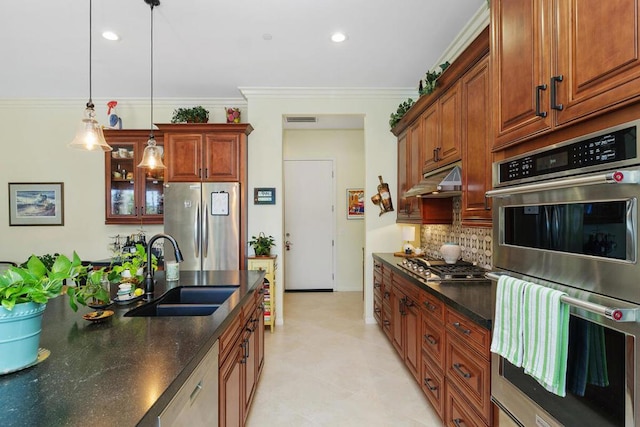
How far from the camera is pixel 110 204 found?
4180mm

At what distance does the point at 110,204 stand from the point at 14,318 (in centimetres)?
379

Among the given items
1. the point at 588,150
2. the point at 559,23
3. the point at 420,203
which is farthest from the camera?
the point at 420,203

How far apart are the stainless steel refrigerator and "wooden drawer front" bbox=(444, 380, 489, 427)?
259 centimetres

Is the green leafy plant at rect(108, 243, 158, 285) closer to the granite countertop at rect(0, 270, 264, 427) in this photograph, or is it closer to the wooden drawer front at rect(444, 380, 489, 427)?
the granite countertop at rect(0, 270, 264, 427)

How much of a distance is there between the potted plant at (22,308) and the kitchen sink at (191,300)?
89 centimetres

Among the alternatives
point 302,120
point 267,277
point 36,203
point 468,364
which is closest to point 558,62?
point 468,364

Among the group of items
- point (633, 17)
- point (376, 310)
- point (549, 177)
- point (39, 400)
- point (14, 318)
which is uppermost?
point (633, 17)

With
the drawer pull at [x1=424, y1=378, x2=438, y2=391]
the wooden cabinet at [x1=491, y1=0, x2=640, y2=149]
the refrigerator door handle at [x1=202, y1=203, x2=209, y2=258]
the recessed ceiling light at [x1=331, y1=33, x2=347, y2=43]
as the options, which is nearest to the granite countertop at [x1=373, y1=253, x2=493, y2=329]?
the drawer pull at [x1=424, y1=378, x2=438, y2=391]

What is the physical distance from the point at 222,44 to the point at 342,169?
316 cm

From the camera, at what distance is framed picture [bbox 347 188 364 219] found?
5746mm

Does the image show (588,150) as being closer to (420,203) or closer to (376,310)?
(420,203)

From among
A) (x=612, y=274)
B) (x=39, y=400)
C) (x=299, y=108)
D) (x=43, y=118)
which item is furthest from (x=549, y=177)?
(x=43, y=118)

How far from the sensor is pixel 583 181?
0.95 metres

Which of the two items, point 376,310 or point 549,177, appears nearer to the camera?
point 549,177
